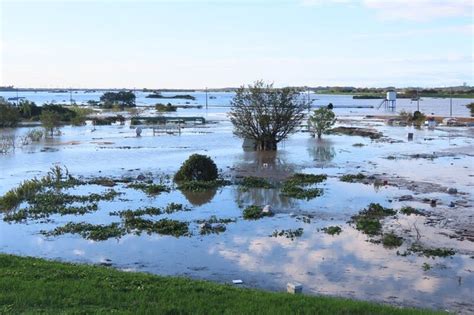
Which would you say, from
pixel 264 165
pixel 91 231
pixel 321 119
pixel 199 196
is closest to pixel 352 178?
pixel 264 165

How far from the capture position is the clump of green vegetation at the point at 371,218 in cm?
1412

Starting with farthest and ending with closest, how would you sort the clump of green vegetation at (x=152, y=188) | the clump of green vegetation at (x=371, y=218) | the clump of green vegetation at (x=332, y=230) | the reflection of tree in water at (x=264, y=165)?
1. the reflection of tree in water at (x=264, y=165)
2. the clump of green vegetation at (x=152, y=188)
3. the clump of green vegetation at (x=371, y=218)
4. the clump of green vegetation at (x=332, y=230)

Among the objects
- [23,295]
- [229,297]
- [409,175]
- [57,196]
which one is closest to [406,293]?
[229,297]

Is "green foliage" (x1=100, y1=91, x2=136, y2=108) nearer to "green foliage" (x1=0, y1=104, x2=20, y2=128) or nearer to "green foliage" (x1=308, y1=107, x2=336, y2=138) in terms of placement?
"green foliage" (x1=0, y1=104, x2=20, y2=128)

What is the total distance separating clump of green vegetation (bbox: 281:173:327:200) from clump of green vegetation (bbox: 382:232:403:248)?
515cm

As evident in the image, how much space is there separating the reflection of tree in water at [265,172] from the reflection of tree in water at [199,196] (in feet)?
2.71

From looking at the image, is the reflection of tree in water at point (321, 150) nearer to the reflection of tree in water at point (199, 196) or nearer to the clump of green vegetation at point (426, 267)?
the reflection of tree in water at point (199, 196)

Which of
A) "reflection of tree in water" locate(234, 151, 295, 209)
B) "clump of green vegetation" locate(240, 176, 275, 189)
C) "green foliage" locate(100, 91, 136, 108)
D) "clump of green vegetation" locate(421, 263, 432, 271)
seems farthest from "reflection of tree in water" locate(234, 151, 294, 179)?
"green foliage" locate(100, 91, 136, 108)

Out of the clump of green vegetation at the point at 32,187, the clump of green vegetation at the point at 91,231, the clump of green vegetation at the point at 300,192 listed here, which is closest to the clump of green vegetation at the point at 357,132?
the clump of green vegetation at the point at 300,192

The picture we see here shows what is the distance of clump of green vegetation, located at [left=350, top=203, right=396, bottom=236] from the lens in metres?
14.1

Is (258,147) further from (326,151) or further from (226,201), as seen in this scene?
(226,201)

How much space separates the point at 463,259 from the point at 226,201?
307 inches

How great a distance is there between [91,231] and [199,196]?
18.1ft

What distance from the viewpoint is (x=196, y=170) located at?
21.3 metres
